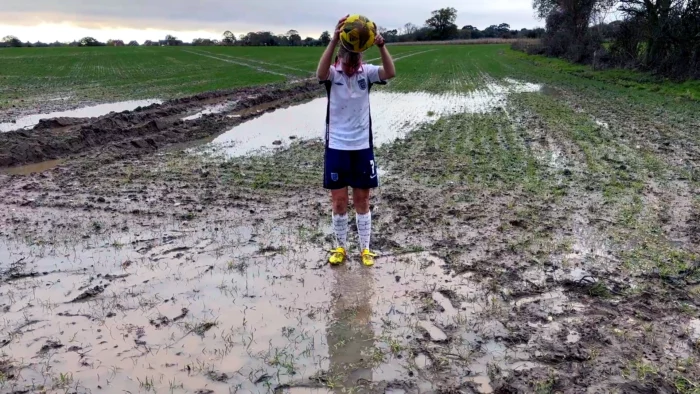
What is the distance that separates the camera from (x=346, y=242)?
17.6ft

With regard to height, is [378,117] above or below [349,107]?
below

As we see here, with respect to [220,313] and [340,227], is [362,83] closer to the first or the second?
[340,227]

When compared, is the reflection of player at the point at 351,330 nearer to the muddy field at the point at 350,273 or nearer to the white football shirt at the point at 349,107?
the muddy field at the point at 350,273

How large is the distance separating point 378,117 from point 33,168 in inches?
325

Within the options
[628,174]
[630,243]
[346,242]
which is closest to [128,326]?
[346,242]

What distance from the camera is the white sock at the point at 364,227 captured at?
4.99 metres

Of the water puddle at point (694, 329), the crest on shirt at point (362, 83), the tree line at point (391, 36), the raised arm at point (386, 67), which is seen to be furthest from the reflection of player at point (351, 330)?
the tree line at point (391, 36)

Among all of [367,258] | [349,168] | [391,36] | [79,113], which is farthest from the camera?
[391,36]

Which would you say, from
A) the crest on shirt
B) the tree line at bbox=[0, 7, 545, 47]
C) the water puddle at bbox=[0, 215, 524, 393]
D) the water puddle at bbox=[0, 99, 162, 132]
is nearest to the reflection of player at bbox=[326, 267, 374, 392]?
the water puddle at bbox=[0, 215, 524, 393]

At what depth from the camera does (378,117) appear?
14.0 m

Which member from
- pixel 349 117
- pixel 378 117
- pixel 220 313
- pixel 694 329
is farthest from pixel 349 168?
pixel 378 117

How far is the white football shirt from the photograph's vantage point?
4.57 meters

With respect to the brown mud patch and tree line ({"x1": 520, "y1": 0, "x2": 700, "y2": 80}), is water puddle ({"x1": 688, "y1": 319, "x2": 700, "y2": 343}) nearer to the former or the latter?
the brown mud patch

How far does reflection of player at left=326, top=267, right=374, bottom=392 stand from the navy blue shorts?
821 millimetres
